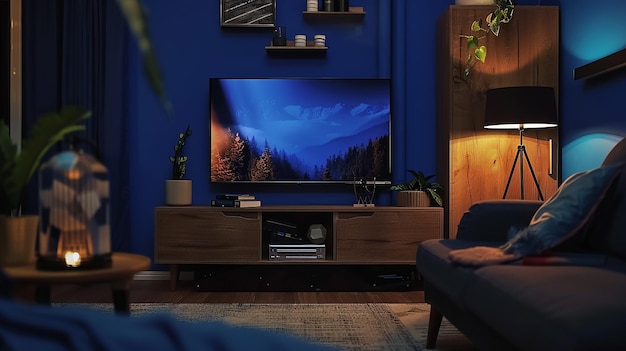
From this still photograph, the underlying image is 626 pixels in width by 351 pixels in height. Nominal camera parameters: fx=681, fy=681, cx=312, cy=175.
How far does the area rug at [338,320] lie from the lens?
2.91 m

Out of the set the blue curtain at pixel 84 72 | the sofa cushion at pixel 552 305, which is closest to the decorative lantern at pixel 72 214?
the sofa cushion at pixel 552 305

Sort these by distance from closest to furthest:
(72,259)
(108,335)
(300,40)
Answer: (108,335) → (72,259) → (300,40)

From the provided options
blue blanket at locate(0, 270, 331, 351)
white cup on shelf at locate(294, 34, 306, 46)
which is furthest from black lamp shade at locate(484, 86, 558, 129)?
blue blanket at locate(0, 270, 331, 351)

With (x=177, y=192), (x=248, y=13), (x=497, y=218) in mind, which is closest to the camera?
(x=497, y=218)

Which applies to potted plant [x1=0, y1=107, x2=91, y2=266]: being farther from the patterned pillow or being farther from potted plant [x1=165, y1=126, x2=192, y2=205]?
potted plant [x1=165, y1=126, x2=192, y2=205]

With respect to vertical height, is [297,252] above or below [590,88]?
below

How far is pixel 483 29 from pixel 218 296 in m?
2.35

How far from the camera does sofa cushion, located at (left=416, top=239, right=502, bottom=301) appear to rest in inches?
86.7

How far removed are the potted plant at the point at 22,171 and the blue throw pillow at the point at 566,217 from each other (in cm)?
145

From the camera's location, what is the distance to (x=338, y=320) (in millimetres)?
3361

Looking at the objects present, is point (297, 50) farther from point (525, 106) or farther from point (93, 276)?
point (93, 276)

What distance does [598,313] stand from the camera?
4.63ft

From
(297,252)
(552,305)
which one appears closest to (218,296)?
(297,252)

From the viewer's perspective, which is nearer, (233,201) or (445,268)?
(445,268)
